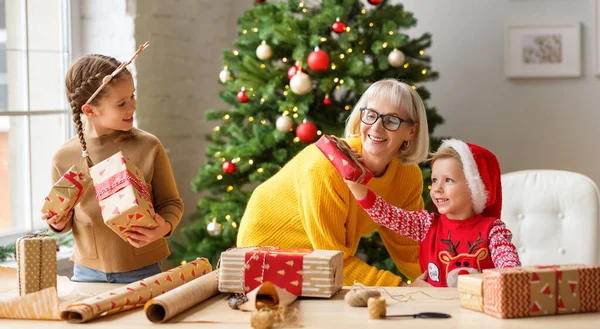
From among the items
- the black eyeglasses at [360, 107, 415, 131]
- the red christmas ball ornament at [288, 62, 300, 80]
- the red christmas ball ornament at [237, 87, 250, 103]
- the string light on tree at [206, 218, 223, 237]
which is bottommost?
the string light on tree at [206, 218, 223, 237]

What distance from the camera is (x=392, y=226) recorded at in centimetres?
237

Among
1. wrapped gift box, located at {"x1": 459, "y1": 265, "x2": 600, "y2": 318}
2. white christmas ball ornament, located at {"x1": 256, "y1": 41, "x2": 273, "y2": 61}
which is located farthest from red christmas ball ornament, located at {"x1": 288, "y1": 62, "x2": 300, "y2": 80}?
wrapped gift box, located at {"x1": 459, "y1": 265, "x2": 600, "y2": 318}

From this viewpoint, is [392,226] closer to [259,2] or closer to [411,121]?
[411,121]

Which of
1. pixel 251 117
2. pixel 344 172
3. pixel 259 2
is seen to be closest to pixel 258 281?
pixel 344 172

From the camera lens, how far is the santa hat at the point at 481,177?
224 centimetres

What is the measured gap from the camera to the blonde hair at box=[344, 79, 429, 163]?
2.40m

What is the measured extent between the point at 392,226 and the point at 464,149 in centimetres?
32

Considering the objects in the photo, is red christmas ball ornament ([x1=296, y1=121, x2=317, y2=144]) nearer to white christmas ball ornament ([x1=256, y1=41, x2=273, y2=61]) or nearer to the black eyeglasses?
white christmas ball ornament ([x1=256, y1=41, x2=273, y2=61])

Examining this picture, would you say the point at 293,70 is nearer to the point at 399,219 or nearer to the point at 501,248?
the point at 399,219

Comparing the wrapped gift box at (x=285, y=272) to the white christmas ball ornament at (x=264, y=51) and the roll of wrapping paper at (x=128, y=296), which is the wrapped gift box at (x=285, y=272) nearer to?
the roll of wrapping paper at (x=128, y=296)

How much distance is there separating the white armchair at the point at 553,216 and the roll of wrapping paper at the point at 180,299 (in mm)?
1381

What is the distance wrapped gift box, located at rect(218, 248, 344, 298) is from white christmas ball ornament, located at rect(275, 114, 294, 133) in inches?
73.6

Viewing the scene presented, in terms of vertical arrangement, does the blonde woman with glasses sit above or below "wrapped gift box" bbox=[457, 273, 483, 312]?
above

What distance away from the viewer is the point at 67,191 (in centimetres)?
196
